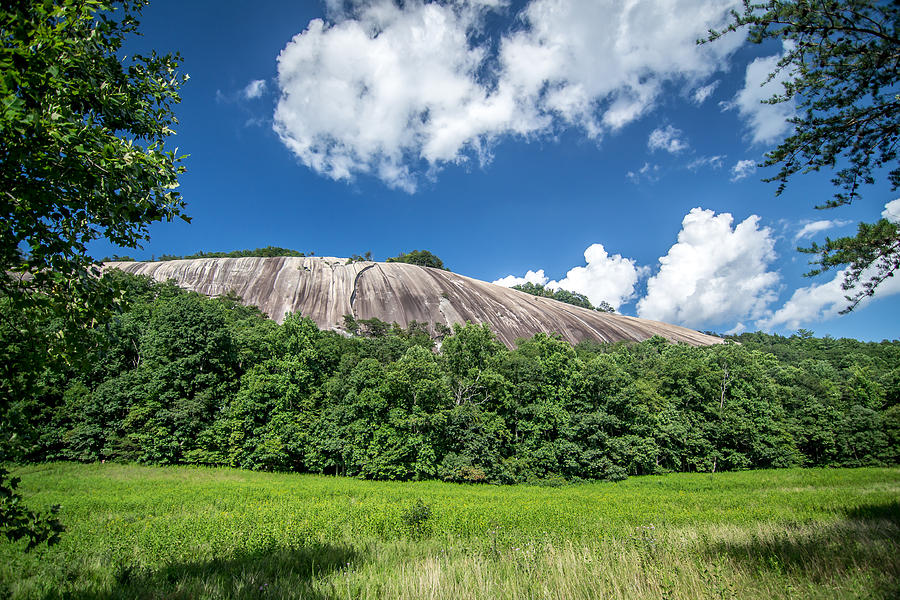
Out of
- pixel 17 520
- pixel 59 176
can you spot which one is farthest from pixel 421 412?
pixel 59 176

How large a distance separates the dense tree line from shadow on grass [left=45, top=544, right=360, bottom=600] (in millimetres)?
22312

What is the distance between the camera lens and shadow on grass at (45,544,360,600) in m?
6.59

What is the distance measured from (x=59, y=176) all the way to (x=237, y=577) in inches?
322

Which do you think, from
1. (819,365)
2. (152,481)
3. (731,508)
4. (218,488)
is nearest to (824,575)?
(731,508)

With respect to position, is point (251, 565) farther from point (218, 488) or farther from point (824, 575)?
point (218, 488)

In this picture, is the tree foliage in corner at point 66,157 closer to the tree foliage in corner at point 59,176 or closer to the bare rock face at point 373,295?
the tree foliage in corner at point 59,176

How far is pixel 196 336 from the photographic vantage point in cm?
3456

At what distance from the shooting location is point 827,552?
7.59m

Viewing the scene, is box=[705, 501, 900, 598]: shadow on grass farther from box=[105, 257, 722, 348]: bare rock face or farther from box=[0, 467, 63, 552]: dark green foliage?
box=[105, 257, 722, 348]: bare rock face

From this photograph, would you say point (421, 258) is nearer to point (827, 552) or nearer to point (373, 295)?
point (373, 295)

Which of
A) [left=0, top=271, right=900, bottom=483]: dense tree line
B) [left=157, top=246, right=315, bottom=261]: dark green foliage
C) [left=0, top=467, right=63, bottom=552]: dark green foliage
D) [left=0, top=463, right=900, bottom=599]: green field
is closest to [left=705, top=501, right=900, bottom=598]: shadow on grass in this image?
[left=0, top=463, right=900, bottom=599]: green field

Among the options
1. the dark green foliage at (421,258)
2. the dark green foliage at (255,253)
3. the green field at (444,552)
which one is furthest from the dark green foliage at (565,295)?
the green field at (444,552)

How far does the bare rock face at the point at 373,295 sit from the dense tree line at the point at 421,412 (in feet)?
87.6

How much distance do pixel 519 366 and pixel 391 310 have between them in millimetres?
39967
